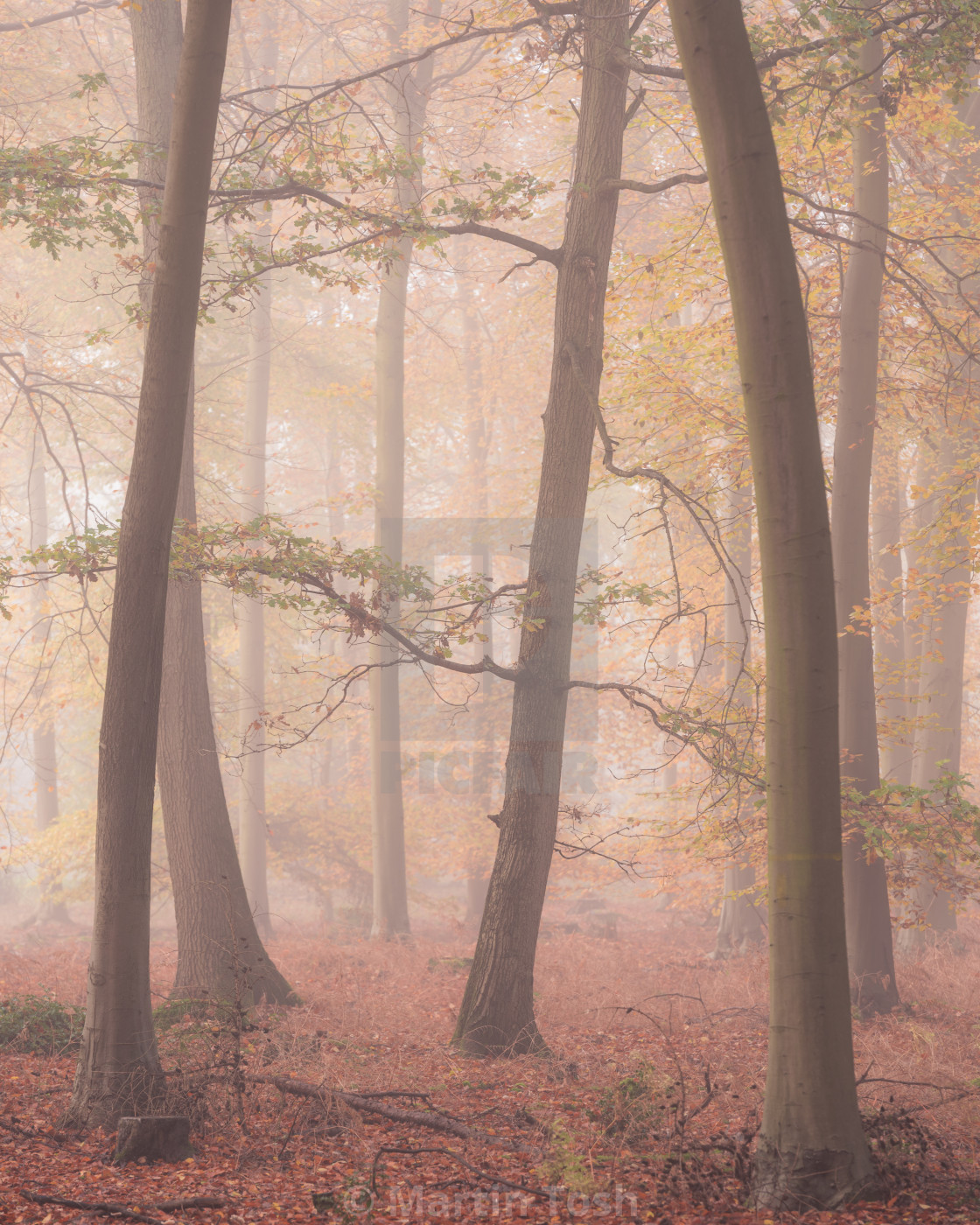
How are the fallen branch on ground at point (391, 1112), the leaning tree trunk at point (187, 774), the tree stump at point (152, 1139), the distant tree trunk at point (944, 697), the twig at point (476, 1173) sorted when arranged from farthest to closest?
1. the distant tree trunk at point (944, 697)
2. the leaning tree trunk at point (187, 774)
3. the fallen branch on ground at point (391, 1112)
4. the tree stump at point (152, 1139)
5. the twig at point (476, 1173)

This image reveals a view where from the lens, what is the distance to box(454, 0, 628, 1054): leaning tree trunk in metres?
6.97

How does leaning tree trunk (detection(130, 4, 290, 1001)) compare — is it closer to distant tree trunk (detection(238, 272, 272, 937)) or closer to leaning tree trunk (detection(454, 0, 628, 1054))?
leaning tree trunk (detection(454, 0, 628, 1054))

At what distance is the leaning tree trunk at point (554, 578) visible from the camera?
697 centimetres

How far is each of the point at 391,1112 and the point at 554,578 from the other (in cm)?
399

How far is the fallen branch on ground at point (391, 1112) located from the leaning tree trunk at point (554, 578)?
1913 millimetres

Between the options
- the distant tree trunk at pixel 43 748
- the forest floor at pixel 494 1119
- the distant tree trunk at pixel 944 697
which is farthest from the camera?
the distant tree trunk at pixel 43 748

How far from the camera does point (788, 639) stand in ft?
12.4

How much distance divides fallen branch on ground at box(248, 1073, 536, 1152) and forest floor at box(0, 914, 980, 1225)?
0.04 metres

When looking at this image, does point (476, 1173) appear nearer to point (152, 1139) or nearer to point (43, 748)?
point (152, 1139)

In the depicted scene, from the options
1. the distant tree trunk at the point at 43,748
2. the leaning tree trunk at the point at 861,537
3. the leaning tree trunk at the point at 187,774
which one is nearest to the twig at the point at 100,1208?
the leaning tree trunk at the point at 187,774

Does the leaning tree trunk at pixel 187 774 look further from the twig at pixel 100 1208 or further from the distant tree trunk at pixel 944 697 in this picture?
the distant tree trunk at pixel 944 697

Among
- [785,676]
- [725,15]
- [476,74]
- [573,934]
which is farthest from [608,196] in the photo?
[573,934]

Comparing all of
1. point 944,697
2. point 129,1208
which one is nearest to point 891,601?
point 944,697

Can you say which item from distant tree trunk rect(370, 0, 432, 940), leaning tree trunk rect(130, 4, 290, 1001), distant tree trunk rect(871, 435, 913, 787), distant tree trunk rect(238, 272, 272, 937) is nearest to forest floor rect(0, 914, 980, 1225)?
leaning tree trunk rect(130, 4, 290, 1001)
